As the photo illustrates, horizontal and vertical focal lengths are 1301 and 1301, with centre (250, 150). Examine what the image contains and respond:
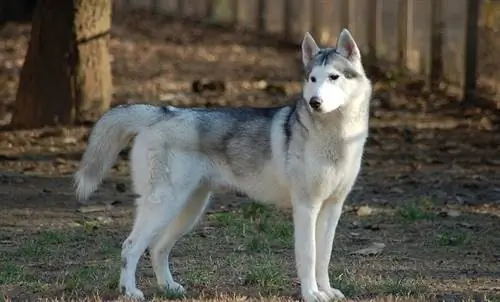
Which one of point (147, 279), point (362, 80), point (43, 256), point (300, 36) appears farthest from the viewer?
point (300, 36)

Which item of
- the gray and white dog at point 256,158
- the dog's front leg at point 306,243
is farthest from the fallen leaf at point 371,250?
the dog's front leg at point 306,243

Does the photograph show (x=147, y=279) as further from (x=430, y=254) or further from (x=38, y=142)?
(x=38, y=142)

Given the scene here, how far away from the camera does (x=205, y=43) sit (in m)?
25.9

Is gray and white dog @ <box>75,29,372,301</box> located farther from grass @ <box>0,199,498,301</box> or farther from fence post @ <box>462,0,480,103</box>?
fence post @ <box>462,0,480,103</box>

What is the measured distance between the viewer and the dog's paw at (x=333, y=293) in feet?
25.1

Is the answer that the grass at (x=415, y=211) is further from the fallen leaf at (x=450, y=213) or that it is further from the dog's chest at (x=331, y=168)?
the dog's chest at (x=331, y=168)

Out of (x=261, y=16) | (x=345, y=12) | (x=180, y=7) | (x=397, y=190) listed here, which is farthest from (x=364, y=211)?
(x=180, y=7)

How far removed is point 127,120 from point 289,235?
212cm

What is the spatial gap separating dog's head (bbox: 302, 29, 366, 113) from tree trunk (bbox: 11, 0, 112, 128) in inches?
278

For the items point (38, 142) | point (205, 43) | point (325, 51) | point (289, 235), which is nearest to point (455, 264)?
point (289, 235)

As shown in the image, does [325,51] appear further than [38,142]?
No

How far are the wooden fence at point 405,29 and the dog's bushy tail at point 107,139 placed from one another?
8652mm

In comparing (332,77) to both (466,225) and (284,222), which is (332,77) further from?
(466,225)

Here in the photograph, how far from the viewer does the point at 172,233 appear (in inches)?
322
